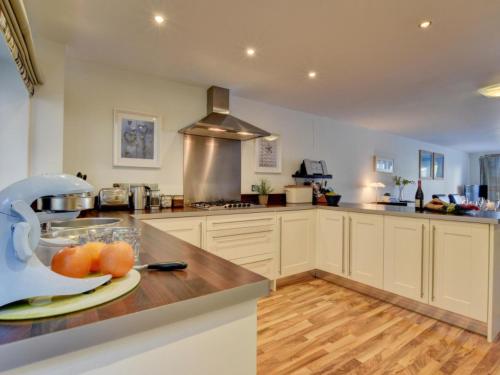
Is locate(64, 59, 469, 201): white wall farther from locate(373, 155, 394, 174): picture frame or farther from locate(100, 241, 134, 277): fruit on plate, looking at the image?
locate(100, 241, 134, 277): fruit on plate

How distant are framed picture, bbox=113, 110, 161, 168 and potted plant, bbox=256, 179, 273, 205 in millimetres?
1282

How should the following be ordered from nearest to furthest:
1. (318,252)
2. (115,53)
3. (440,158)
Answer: (115,53) → (318,252) → (440,158)

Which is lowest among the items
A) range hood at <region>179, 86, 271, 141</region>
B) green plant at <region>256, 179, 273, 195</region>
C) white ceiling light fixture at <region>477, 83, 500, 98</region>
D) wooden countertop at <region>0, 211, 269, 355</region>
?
wooden countertop at <region>0, 211, 269, 355</region>

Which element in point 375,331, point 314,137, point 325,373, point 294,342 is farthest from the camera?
point 314,137

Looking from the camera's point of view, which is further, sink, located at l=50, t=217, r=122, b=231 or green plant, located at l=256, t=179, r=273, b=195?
green plant, located at l=256, t=179, r=273, b=195

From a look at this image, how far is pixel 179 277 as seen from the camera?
2.53 ft

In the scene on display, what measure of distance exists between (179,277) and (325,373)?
4.46 ft

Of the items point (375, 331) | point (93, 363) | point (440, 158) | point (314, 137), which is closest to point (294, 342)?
point (375, 331)

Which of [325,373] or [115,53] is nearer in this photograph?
[325,373]

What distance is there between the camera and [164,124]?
2873 millimetres

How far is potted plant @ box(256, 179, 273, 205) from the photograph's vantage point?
3383 millimetres

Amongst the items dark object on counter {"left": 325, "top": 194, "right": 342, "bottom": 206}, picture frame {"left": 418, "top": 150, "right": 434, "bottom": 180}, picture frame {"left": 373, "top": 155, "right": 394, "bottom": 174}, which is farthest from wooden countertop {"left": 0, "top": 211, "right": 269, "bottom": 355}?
picture frame {"left": 418, "top": 150, "right": 434, "bottom": 180}

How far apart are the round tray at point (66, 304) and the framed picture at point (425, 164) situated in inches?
291

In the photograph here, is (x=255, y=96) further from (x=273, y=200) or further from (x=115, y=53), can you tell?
(x=115, y=53)
